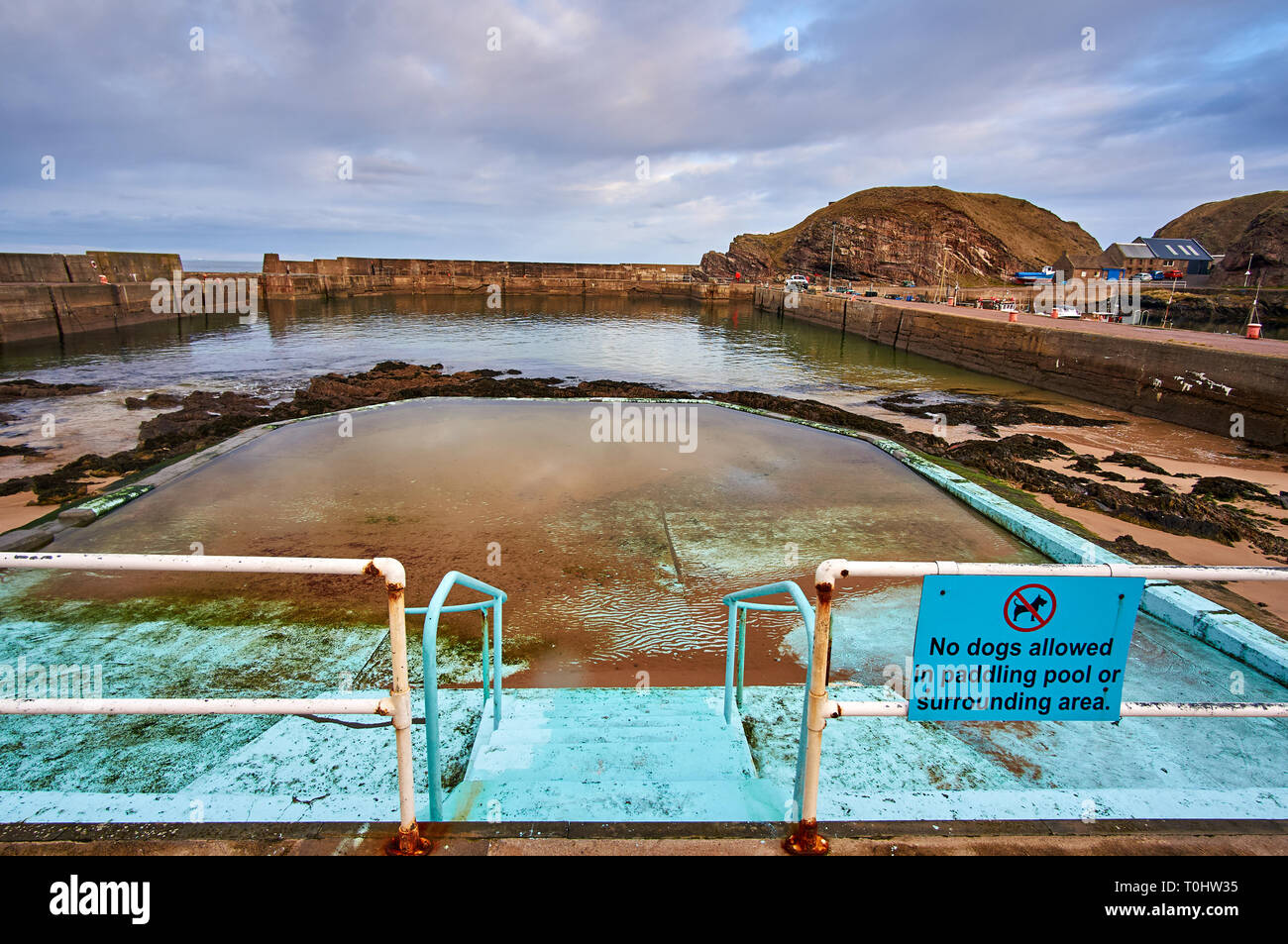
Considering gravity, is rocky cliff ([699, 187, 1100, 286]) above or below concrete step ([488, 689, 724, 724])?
above

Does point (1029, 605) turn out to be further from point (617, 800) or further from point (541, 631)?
point (541, 631)

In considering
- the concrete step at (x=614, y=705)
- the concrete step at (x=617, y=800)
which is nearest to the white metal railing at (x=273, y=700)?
the concrete step at (x=617, y=800)

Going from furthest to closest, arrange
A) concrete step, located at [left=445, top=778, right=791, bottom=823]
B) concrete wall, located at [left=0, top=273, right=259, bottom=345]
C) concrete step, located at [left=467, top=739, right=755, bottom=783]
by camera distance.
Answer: concrete wall, located at [left=0, top=273, right=259, bottom=345]
concrete step, located at [left=467, top=739, right=755, bottom=783]
concrete step, located at [left=445, top=778, right=791, bottom=823]

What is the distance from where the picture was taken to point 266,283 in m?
56.4

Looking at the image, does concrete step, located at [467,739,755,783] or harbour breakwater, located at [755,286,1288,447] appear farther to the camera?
harbour breakwater, located at [755,286,1288,447]

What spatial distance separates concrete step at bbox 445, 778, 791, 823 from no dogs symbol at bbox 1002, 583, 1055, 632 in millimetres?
1270

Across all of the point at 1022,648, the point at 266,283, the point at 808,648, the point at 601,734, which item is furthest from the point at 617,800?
the point at 266,283

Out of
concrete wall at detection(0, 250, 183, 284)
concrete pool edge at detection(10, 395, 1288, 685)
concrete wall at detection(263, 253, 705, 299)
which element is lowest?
concrete pool edge at detection(10, 395, 1288, 685)

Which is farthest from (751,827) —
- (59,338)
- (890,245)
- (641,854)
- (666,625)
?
(890,245)

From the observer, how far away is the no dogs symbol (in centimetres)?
219

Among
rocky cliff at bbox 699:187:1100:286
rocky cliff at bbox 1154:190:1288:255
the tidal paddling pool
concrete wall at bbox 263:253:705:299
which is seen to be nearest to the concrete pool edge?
the tidal paddling pool

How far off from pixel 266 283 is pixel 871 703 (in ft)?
217

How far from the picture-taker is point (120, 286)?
34719 millimetres

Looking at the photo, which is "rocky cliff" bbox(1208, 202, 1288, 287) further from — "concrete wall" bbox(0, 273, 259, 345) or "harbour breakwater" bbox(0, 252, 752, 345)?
"concrete wall" bbox(0, 273, 259, 345)
